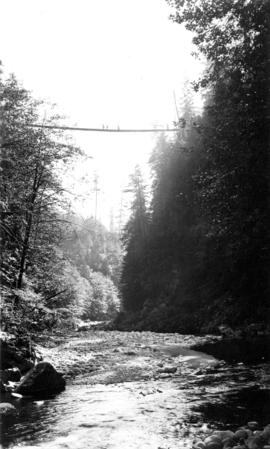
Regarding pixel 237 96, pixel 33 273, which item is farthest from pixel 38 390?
pixel 237 96

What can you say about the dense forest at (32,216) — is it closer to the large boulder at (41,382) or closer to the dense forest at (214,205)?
the large boulder at (41,382)

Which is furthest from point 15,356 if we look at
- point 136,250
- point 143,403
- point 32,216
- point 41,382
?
point 136,250

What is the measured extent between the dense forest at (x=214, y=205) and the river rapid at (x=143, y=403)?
4686 millimetres

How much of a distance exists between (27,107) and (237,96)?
8367 millimetres

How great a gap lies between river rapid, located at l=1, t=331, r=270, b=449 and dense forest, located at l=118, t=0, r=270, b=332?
469cm

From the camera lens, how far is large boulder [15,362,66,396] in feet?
37.0

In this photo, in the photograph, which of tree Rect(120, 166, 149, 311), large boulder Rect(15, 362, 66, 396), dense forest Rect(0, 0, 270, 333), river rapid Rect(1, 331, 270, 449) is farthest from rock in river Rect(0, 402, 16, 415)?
tree Rect(120, 166, 149, 311)

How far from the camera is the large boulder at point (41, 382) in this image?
11.3 meters

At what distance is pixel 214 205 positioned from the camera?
47.3 feet

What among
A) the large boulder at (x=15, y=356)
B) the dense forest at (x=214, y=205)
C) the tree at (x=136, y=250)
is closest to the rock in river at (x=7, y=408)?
the large boulder at (x=15, y=356)

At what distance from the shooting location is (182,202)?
1694 inches

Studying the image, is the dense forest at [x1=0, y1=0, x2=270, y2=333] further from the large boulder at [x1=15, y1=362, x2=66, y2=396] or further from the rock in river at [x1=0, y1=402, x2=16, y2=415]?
the rock in river at [x1=0, y1=402, x2=16, y2=415]

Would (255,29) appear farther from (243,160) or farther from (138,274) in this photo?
(138,274)

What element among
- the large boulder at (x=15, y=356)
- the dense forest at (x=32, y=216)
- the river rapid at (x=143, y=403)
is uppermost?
the dense forest at (x=32, y=216)
